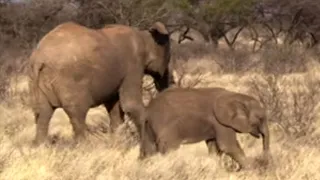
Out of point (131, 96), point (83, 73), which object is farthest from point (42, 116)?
point (131, 96)

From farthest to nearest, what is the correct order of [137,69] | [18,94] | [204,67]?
1. [204,67]
2. [18,94]
3. [137,69]

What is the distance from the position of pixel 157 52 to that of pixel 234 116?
2471mm

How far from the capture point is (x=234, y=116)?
325 inches

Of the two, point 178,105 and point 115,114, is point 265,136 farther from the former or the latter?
point 115,114

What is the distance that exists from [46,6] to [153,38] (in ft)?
65.9

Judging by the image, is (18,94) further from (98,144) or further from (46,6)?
(46,6)

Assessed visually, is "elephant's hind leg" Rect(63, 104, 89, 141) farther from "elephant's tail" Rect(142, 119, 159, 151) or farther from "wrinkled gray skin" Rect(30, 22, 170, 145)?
"elephant's tail" Rect(142, 119, 159, 151)

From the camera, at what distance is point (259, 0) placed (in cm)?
3534

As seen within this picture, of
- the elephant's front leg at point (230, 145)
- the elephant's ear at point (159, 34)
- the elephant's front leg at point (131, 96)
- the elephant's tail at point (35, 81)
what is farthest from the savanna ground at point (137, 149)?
the elephant's ear at point (159, 34)

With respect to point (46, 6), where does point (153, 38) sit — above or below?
above

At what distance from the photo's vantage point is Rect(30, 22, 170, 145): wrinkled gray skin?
8977 millimetres

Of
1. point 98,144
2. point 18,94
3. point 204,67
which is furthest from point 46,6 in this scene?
point 98,144

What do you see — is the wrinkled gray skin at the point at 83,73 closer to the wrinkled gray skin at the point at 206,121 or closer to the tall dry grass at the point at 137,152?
the tall dry grass at the point at 137,152

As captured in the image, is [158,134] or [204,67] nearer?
[158,134]
